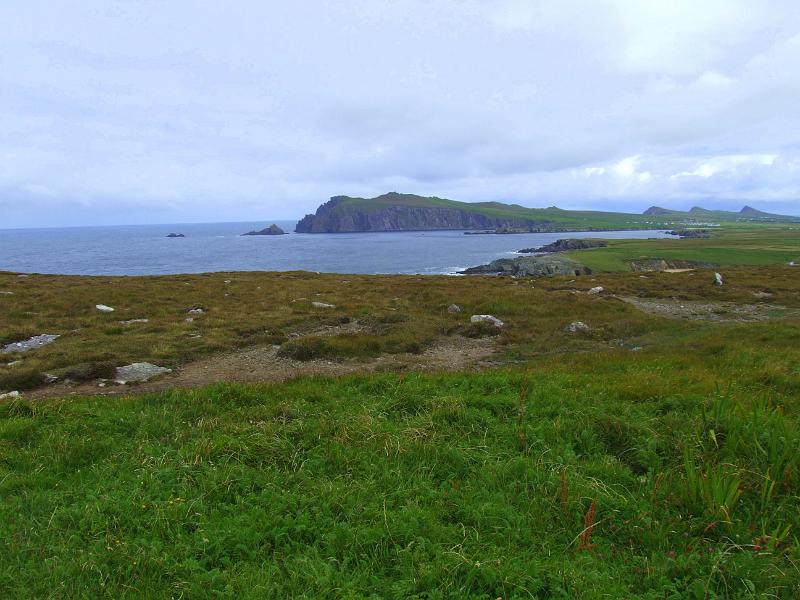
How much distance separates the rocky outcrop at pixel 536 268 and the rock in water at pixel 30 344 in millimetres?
59255

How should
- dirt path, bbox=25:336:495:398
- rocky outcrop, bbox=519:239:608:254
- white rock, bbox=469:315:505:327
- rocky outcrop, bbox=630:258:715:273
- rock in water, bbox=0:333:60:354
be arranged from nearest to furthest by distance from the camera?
dirt path, bbox=25:336:495:398 < rock in water, bbox=0:333:60:354 < white rock, bbox=469:315:505:327 < rocky outcrop, bbox=630:258:715:273 < rocky outcrop, bbox=519:239:608:254

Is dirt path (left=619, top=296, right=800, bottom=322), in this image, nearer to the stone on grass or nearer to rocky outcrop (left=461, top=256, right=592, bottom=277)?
the stone on grass

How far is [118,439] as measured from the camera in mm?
7504

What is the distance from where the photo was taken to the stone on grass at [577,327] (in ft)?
63.0

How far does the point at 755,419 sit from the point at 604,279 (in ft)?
130

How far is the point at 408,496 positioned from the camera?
5.73 meters

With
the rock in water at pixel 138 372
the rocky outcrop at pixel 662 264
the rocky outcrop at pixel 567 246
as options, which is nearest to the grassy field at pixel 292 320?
the rock in water at pixel 138 372

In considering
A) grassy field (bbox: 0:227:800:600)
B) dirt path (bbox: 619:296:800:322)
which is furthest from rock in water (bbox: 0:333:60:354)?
dirt path (bbox: 619:296:800:322)

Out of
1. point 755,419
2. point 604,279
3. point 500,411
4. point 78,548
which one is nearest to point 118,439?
point 78,548

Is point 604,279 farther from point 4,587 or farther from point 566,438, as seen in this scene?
point 4,587

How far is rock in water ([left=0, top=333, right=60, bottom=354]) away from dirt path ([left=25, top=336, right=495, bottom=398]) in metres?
6.14

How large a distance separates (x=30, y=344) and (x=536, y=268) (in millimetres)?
70445

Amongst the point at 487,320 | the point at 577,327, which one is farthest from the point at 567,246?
the point at 487,320

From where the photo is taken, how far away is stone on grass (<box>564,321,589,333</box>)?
19.2 meters
